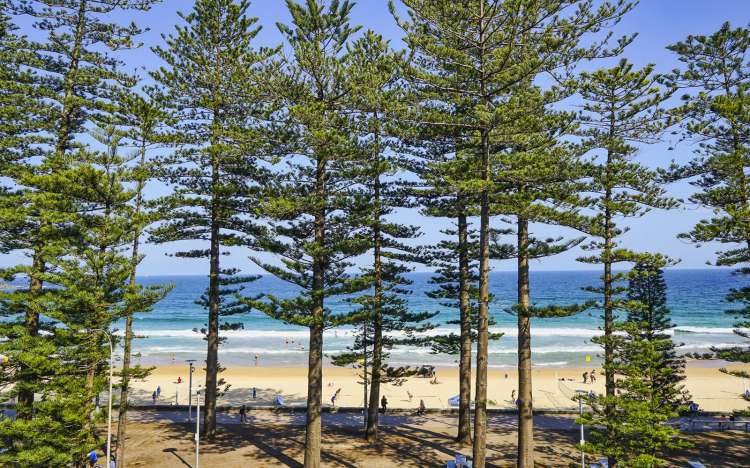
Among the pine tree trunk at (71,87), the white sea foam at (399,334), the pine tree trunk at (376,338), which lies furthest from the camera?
the white sea foam at (399,334)

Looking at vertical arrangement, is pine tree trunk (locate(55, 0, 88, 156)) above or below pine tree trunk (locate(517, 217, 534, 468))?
above

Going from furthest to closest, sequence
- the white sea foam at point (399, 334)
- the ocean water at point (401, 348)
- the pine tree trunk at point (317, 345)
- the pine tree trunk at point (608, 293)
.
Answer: the white sea foam at point (399, 334), the ocean water at point (401, 348), the pine tree trunk at point (317, 345), the pine tree trunk at point (608, 293)

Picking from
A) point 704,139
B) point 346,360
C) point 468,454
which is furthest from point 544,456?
point 704,139

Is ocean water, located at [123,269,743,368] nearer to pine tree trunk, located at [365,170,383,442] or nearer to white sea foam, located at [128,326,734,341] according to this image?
white sea foam, located at [128,326,734,341]

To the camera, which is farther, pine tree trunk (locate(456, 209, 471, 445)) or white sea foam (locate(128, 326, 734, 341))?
white sea foam (locate(128, 326, 734, 341))

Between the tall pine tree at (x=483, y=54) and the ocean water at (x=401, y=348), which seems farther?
the ocean water at (x=401, y=348)

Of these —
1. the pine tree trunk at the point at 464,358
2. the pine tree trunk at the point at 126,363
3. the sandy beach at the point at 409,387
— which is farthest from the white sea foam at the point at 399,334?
the pine tree trunk at the point at 126,363

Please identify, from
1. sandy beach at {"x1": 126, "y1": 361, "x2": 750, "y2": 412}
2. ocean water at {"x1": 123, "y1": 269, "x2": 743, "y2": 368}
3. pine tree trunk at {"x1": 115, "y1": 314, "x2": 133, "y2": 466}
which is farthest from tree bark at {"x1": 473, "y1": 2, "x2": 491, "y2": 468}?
ocean water at {"x1": 123, "y1": 269, "x2": 743, "y2": 368}

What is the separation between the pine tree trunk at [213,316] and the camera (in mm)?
18734

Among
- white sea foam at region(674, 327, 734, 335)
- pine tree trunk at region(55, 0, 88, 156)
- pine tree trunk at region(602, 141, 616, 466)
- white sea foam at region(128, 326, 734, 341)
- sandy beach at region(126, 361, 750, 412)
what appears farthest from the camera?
white sea foam at region(128, 326, 734, 341)

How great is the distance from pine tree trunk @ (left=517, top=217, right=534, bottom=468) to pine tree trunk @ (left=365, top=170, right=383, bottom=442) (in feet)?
16.5

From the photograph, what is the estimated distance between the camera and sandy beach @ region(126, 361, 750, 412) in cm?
2797

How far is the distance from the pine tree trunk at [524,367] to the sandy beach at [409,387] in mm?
10459

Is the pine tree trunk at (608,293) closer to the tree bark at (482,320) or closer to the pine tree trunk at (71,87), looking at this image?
the tree bark at (482,320)
